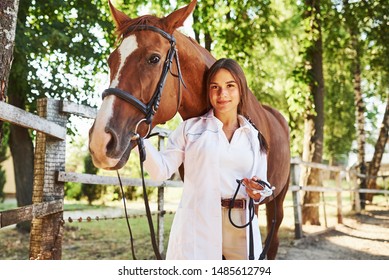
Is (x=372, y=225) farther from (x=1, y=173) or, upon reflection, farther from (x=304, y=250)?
(x=1, y=173)

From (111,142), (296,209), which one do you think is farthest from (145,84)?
(296,209)

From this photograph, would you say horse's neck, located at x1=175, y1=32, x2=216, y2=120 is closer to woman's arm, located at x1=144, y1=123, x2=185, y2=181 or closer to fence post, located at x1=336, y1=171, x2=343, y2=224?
woman's arm, located at x1=144, y1=123, x2=185, y2=181

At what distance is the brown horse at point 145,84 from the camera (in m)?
1.64

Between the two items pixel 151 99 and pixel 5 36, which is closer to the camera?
pixel 151 99

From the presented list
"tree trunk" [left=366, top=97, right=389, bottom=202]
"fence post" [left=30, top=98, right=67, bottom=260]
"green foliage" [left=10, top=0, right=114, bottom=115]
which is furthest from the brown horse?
"tree trunk" [left=366, top=97, right=389, bottom=202]

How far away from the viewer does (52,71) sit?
6242mm

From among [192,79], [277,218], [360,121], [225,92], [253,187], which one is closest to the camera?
[253,187]

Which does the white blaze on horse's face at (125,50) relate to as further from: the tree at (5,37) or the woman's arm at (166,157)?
the tree at (5,37)

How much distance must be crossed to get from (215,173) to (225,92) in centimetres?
46

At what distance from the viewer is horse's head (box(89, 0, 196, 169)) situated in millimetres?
1627

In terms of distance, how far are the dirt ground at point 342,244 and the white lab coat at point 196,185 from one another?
127 inches

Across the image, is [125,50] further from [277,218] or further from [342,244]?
[342,244]

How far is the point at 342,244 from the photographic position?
220 inches

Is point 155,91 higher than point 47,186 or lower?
higher
